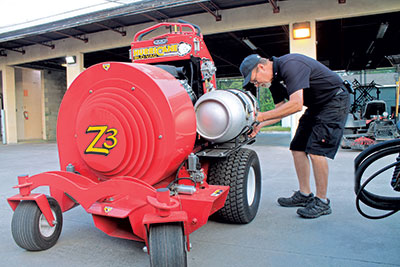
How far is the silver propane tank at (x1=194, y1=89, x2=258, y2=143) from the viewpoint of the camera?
2521 mm

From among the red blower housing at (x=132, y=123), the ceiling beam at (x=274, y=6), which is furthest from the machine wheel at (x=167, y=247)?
the ceiling beam at (x=274, y=6)

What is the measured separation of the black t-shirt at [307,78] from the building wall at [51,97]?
14935 mm

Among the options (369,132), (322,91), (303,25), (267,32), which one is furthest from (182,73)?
(267,32)

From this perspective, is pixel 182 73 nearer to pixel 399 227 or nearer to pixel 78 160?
pixel 78 160

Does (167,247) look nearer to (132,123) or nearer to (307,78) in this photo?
(132,123)

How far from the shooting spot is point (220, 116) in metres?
2.52

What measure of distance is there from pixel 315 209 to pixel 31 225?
7.54 ft

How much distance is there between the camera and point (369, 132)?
7.80 metres

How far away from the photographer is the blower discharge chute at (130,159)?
6.60 ft

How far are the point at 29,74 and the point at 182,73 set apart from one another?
1552 cm

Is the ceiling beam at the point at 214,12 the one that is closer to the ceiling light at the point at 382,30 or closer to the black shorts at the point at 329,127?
the ceiling light at the point at 382,30

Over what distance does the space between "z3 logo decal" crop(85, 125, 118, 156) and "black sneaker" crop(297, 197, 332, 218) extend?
1806 mm

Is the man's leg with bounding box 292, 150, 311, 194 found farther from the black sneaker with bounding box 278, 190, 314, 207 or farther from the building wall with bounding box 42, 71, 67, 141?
the building wall with bounding box 42, 71, 67, 141

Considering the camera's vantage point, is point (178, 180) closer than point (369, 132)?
Yes
